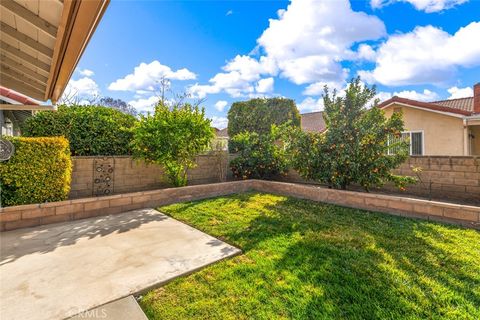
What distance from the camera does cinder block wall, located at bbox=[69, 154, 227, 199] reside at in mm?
6062

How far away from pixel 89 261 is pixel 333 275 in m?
3.21

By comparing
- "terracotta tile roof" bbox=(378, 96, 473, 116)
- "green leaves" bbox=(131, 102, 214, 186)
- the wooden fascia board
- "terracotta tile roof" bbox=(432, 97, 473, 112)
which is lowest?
"green leaves" bbox=(131, 102, 214, 186)

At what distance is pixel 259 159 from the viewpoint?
857 cm

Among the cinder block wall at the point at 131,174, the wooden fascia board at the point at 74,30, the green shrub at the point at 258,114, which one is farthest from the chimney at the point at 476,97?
the wooden fascia board at the point at 74,30

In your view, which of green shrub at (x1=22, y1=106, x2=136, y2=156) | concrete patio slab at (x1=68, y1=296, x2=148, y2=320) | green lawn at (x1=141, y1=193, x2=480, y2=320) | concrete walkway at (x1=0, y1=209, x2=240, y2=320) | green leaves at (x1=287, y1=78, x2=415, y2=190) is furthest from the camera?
green shrub at (x1=22, y1=106, x2=136, y2=156)

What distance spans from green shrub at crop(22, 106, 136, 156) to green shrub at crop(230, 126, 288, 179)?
13.0 feet

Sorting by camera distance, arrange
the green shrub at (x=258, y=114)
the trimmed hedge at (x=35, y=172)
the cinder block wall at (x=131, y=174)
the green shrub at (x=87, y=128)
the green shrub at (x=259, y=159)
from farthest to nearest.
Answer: the green shrub at (x=258, y=114) → the green shrub at (x=259, y=159) → the cinder block wall at (x=131, y=174) → the green shrub at (x=87, y=128) → the trimmed hedge at (x=35, y=172)

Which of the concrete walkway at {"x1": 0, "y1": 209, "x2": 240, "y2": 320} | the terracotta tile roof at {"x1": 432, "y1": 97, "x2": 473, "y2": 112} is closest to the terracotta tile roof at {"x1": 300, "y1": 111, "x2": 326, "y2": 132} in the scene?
the terracotta tile roof at {"x1": 432, "y1": 97, "x2": 473, "y2": 112}

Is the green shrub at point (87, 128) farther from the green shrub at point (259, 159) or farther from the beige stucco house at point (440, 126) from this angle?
the beige stucco house at point (440, 126)

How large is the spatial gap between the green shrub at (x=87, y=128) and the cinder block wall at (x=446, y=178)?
8326 millimetres

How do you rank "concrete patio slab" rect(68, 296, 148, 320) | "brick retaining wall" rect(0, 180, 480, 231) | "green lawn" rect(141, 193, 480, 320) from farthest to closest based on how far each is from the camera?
"brick retaining wall" rect(0, 180, 480, 231)
"green lawn" rect(141, 193, 480, 320)
"concrete patio slab" rect(68, 296, 148, 320)

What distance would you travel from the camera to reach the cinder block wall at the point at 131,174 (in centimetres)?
606

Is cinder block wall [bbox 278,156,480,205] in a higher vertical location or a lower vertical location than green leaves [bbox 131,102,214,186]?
lower

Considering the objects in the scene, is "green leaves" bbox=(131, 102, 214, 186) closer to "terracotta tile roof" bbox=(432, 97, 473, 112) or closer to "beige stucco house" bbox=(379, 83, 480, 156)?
"beige stucco house" bbox=(379, 83, 480, 156)
